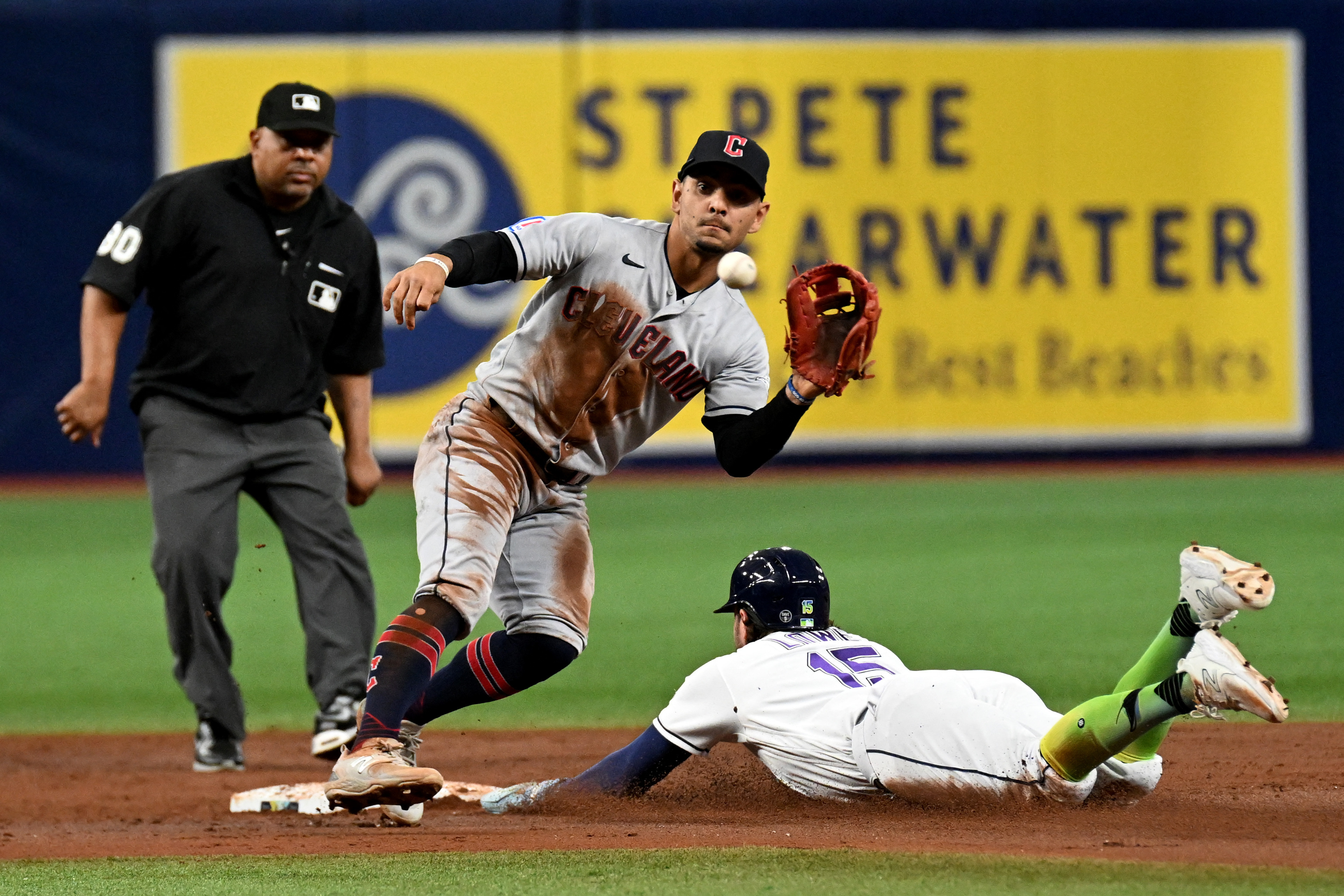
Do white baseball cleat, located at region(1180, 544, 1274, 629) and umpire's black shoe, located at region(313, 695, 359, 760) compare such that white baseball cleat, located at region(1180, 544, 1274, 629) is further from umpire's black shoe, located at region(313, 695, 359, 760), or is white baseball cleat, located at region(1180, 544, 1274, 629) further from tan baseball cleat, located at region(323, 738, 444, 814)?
umpire's black shoe, located at region(313, 695, 359, 760)

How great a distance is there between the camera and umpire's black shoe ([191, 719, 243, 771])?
5652 mm

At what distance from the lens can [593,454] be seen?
15.2ft

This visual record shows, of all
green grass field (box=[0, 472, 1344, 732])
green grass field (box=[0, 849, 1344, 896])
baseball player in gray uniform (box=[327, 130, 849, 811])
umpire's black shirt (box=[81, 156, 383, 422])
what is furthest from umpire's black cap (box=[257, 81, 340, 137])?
green grass field (box=[0, 849, 1344, 896])

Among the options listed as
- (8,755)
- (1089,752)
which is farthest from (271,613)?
(1089,752)

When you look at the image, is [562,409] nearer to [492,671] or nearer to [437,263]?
[437,263]

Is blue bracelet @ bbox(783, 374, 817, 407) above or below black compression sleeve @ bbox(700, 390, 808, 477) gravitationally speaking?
above

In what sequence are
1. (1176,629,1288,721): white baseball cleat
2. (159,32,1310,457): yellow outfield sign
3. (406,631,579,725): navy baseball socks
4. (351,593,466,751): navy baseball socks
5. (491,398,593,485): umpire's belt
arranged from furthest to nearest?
(159,32,1310,457): yellow outfield sign, (406,631,579,725): navy baseball socks, (491,398,593,485): umpire's belt, (351,593,466,751): navy baseball socks, (1176,629,1288,721): white baseball cleat

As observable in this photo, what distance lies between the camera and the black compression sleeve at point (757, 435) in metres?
4.28

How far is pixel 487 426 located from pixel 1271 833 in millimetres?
2161

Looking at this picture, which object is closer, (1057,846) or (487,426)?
(1057,846)

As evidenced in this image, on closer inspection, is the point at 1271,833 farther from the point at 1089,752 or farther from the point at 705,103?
the point at 705,103

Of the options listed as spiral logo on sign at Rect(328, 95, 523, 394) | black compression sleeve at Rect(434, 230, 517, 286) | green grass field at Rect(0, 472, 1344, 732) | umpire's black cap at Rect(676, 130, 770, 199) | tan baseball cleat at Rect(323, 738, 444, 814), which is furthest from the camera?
spiral logo on sign at Rect(328, 95, 523, 394)

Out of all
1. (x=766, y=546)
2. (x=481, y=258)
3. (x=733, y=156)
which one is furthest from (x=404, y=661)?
(x=766, y=546)

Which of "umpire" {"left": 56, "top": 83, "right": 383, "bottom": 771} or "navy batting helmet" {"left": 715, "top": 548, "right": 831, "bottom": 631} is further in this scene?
"umpire" {"left": 56, "top": 83, "right": 383, "bottom": 771}
